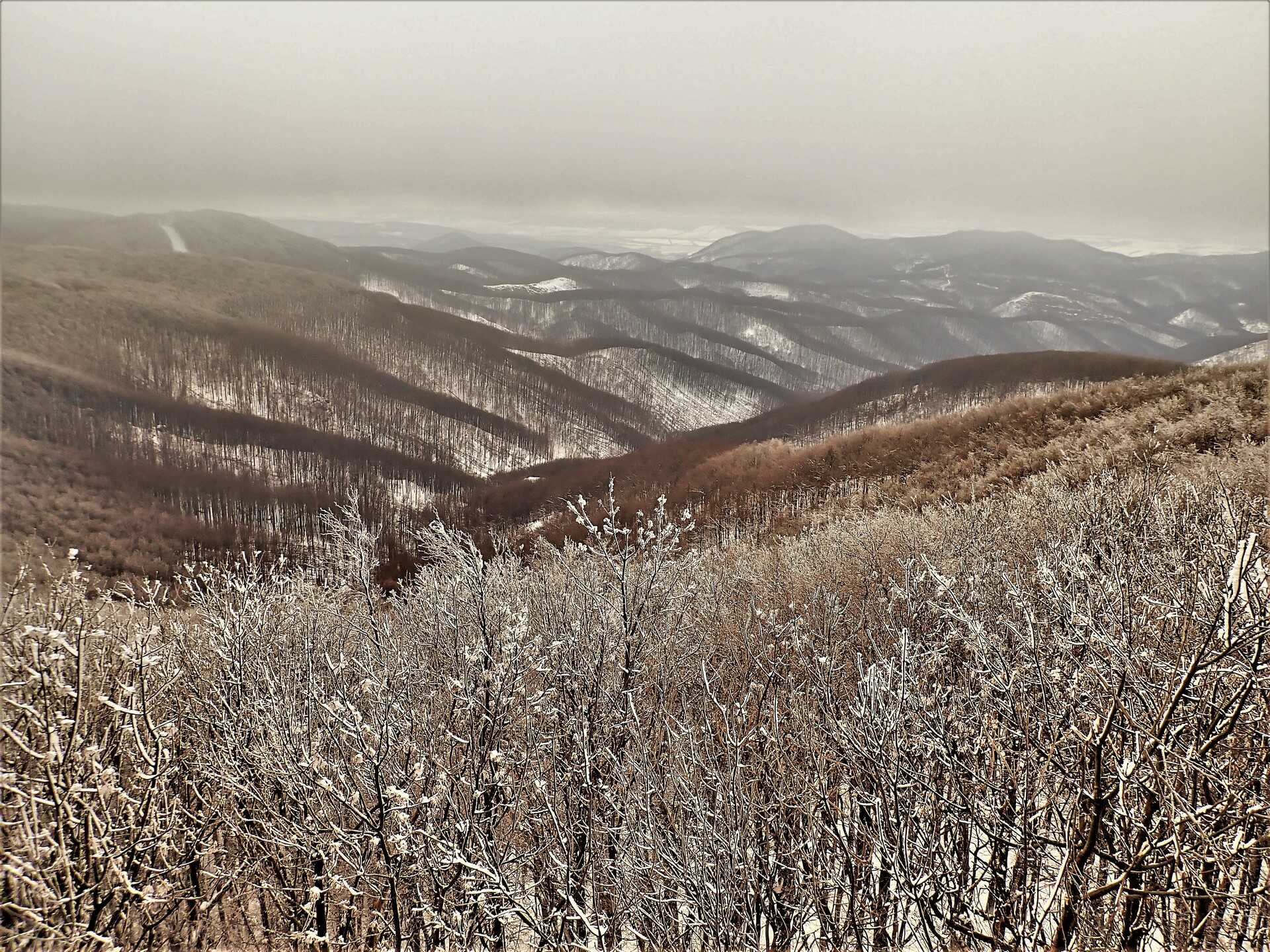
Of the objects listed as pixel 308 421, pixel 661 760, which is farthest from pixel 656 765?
pixel 308 421

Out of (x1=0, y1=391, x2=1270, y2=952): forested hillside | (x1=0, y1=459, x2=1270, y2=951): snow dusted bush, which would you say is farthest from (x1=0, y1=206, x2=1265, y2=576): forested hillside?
(x1=0, y1=459, x2=1270, y2=951): snow dusted bush

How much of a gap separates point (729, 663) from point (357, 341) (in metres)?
205

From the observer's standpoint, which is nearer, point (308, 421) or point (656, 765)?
point (656, 765)

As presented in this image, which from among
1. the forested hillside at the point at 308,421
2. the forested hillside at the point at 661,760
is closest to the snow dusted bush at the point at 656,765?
the forested hillside at the point at 661,760

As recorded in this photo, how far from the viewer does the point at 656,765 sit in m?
9.37

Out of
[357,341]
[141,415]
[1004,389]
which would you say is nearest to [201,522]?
[141,415]

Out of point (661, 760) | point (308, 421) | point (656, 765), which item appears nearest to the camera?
point (661, 760)

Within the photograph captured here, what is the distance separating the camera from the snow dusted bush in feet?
15.2

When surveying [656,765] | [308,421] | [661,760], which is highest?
[661,760]

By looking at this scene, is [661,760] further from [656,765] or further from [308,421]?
[308,421]

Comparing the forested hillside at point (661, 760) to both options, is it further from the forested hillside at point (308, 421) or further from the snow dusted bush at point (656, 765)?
the forested hillside at point (308, 421)

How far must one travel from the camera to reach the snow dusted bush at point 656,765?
4645 millimetres

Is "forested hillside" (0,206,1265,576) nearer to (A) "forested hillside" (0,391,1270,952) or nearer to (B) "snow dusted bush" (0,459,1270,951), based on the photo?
(A) "forested hillside" (0,391,1270,952)

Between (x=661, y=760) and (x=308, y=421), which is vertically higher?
(x=661, y=760)
